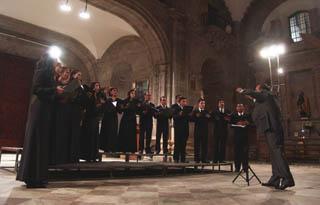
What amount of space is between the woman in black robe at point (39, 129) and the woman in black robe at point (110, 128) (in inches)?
98.4

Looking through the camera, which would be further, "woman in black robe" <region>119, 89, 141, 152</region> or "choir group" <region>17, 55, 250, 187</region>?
"woman in black robe" <region>119, 89, 141, 152</region>

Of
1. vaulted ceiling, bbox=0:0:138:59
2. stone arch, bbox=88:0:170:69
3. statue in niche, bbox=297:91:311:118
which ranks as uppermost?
vaulted ceiling, bbox=0:0:138:59

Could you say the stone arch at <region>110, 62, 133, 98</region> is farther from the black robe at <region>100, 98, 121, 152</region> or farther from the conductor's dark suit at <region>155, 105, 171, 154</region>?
the black robe at <region>100, 98, 121, 152</region>

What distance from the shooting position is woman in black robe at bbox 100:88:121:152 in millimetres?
6559

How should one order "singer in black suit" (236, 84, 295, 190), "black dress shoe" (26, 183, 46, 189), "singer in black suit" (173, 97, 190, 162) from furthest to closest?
"singer in black suit" (173, 97, 190, 162)
"singer in black suit" (236, 84, 295, 190)
"black dress shoe" (26, 183, 46, 189)

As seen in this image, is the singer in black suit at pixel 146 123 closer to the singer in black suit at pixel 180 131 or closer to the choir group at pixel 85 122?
the choir group at pixel 85 122

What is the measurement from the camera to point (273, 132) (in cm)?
453

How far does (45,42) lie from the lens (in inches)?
545

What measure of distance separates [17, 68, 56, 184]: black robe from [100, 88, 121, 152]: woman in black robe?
252cm

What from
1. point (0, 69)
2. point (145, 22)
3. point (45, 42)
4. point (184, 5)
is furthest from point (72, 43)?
point (184, 5)

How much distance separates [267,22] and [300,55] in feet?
12.2

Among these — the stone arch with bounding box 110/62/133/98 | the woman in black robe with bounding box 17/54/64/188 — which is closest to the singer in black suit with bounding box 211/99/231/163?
the woman in black robe with bounding box 17/54/64/188

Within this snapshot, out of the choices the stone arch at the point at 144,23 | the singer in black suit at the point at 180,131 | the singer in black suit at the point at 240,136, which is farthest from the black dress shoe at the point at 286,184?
the stone arch at the point at 144,23

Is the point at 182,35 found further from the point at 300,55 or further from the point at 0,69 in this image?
the point at 0,69
